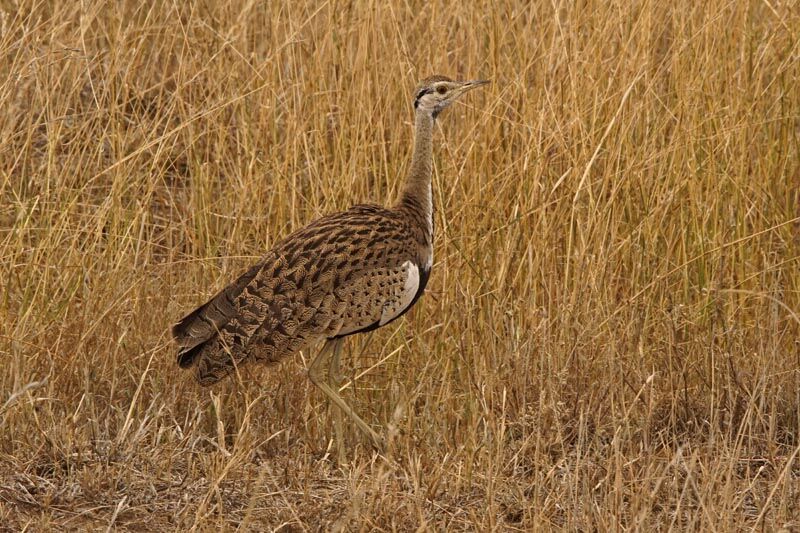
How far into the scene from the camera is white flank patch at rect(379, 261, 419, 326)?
13.9 feet

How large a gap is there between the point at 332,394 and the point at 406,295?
1.27 feet

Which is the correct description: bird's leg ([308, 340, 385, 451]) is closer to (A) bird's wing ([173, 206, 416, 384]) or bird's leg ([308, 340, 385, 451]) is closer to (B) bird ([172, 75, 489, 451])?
(B) bird ([172, 75, 489, 451])

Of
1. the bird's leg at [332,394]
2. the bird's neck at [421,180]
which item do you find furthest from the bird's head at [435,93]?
the bird's leg at [332,394]

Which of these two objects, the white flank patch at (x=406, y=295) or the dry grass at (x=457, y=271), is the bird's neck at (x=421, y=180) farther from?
the dry grass at (x=457, y=271)

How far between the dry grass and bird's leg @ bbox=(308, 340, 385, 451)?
8cm

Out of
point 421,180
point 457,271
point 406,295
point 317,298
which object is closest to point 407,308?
point 406,295

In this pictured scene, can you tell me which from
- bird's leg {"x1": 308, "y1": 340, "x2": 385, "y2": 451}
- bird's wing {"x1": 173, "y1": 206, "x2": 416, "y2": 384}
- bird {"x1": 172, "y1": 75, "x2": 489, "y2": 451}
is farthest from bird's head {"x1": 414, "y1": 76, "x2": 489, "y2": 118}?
bird's leg {"x1": 308, "y1": 340, "x2": 385, "y2": 451}

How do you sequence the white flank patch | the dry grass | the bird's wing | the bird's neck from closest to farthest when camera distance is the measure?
1. the dry grass
2. the bird's wing
3. the white flank patch
4. the bird's neck

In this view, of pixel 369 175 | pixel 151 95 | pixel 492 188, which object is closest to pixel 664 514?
pixel 492 188

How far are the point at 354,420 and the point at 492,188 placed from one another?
133cm

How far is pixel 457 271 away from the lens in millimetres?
4984

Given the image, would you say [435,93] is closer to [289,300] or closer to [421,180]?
[421,180]

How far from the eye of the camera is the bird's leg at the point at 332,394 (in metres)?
4.13

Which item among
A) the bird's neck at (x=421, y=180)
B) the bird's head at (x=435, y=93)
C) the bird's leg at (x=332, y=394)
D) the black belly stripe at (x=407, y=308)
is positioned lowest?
the bird's leg at (x=332, y=394)
